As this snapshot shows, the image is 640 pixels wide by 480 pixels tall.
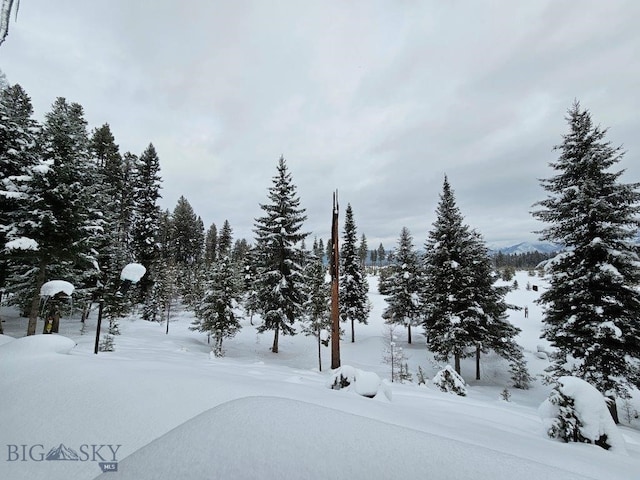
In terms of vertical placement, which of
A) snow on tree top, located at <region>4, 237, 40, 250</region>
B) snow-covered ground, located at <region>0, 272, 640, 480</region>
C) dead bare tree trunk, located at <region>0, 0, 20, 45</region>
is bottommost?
snow-covered ground, located at <region>0, 272, 640, 480</region>

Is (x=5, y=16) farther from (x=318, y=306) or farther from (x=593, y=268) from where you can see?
(x=318, y=306)

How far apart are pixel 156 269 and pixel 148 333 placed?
35.9ft

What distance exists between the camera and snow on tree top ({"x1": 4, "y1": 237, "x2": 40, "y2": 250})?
1193 cm

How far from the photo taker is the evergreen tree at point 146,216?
2934 cm

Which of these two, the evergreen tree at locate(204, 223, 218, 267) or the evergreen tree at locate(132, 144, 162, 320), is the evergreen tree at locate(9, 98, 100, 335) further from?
the evergreen tree at locate(204, 223, 218, 267)

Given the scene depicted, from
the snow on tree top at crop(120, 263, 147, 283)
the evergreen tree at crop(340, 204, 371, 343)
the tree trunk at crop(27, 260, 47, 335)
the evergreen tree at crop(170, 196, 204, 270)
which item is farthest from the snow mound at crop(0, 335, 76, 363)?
the evergreen tree at crop(170, 196, 204, 270)

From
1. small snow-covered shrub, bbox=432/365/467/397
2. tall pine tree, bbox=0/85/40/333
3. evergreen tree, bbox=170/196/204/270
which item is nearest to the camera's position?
small snow-covered shrub, bbox=432/365/467/397

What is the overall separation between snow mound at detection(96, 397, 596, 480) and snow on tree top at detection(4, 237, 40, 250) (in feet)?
51.7

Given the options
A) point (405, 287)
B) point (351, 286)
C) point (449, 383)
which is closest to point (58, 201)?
point (449, 383)

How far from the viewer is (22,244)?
12195 millimetres

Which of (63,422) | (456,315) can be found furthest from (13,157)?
(456,315)

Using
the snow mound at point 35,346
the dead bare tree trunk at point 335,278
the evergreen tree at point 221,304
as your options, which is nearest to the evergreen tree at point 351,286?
the evergreen tree at point 221,304

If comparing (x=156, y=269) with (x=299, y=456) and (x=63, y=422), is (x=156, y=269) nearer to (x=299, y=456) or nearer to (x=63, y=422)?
(x=63, y=422)

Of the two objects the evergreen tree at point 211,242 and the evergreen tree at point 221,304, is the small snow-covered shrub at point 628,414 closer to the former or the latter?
the evergreen tree at point 221,304
